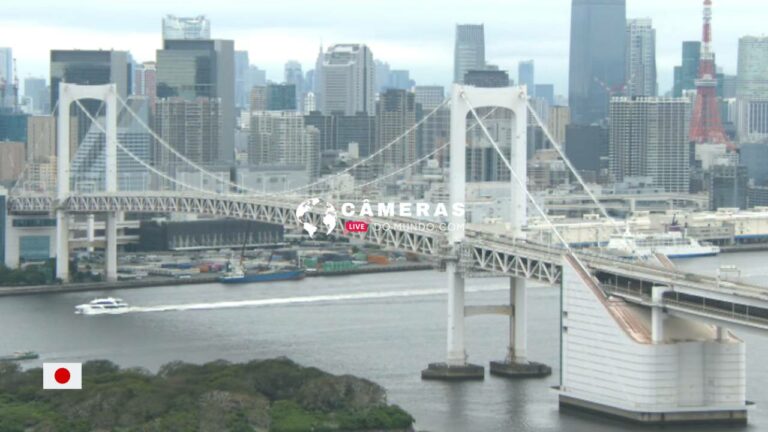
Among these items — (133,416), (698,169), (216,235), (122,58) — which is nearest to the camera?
(133,416)

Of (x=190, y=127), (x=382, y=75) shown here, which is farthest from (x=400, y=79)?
(x=190, y=127)

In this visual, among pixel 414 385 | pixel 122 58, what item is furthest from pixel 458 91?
pixel 122 58

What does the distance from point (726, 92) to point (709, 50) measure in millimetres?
14697

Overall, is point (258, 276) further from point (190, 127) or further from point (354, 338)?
point (190, 127)

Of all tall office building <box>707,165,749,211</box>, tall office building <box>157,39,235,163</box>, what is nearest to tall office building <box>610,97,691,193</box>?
tall office building <box>707,165,749,211</box>

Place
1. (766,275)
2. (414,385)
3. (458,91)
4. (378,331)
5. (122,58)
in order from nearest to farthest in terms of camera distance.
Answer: (414,385)
(458,91)
(378,331)
(766,275)
(122,58)

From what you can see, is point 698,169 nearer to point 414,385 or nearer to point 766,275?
point 766,275

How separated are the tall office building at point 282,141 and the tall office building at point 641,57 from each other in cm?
2100

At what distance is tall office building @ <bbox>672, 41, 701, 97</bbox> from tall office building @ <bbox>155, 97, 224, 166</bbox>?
21.5 m

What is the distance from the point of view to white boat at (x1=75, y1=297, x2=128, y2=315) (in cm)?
1903

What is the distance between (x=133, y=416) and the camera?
471 inches

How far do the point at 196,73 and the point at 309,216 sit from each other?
1217 inches

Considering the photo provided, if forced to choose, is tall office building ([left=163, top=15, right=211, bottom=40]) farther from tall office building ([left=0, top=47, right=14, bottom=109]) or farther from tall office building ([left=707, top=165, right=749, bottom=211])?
tall office building ([left=707, top=165, right=749, bottom=211])

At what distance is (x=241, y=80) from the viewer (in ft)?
241
